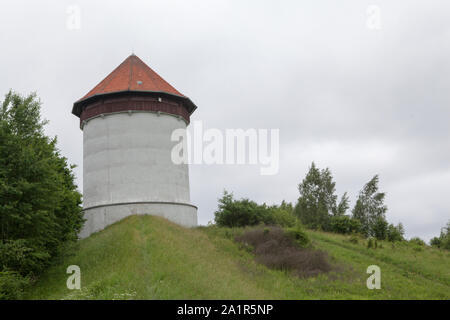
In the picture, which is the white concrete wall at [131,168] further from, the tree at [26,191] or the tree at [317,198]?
the tree at [317,198]

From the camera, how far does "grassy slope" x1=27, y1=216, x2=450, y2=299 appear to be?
1455cm

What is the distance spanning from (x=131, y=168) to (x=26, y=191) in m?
10.3

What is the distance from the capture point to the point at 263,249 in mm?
22609

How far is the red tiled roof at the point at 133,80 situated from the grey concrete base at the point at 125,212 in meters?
8.08

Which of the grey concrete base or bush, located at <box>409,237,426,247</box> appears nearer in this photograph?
the grey concrete base

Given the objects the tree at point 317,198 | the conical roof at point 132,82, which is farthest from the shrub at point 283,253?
the tree at point 317,198

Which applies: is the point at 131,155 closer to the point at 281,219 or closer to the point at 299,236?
the point at 299,236

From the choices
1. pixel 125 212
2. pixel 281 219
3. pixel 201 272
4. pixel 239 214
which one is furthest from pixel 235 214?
pixel 201 272

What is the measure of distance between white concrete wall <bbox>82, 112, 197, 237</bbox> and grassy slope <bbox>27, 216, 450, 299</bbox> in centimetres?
279

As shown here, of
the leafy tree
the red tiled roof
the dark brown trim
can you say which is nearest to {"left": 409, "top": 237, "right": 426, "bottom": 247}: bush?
the leafy tree

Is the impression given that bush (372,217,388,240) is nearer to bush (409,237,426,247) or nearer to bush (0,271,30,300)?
bush (409,237,426,247)

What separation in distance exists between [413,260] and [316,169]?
79.2 ft
